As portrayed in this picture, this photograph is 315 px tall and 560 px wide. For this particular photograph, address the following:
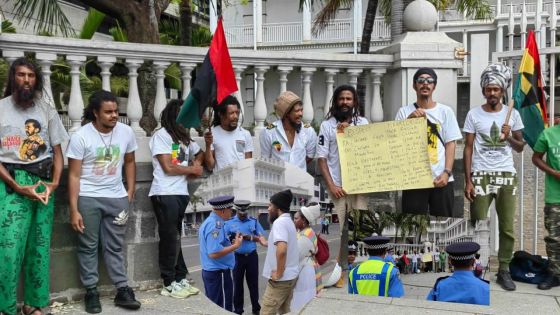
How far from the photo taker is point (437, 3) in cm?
1524

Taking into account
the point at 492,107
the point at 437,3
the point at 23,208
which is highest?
the point at 437,3

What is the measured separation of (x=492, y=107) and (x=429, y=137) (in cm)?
59

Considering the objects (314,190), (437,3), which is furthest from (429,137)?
(437,3)

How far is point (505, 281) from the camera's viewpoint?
16.0 feet

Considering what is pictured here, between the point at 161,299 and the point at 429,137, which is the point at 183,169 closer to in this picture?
the point at 161,299

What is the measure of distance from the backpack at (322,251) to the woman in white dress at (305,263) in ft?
0.14

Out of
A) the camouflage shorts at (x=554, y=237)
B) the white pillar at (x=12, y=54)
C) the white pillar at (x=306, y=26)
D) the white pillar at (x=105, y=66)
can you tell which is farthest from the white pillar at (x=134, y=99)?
the white pillar at (x=306, y=26)

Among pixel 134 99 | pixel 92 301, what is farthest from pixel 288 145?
pixel 92 301

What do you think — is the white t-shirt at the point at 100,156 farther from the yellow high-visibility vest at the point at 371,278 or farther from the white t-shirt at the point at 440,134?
the white t-shirt at the point at 440,134

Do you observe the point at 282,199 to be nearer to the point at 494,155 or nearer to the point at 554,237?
the point at 494,155

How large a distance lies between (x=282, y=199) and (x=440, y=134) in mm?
1373

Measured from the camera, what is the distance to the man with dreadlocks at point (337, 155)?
16.0 feet

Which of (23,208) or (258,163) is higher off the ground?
(258,163)

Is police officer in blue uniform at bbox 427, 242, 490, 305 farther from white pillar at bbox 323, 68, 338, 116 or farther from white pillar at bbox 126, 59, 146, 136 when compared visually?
white pillar at bbox 126, 59, 146, 136
